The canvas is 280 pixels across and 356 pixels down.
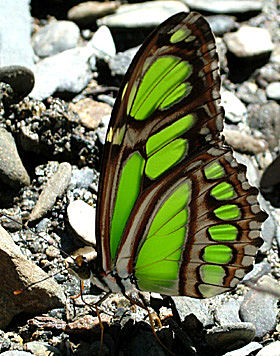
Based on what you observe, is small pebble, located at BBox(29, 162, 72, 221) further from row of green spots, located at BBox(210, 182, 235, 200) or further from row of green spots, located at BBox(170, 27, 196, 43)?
row of green spots, located at BBox(170, 27, 196, 43)

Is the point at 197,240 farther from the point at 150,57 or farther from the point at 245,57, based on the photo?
the point at 245,57

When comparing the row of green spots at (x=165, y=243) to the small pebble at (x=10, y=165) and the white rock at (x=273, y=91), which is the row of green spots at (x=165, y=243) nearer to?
the small pebble at (x=10, y=165)

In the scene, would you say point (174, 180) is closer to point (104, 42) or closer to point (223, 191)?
point (223, 191)

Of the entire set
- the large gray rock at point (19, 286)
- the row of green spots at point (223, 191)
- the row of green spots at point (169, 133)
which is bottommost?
the large gray rock at point (19, 286)

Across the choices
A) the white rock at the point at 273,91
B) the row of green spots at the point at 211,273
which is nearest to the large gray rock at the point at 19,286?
the row of green spots at the point at 211,273

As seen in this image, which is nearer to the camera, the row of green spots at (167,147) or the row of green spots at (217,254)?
the row of green spots at (167,147)

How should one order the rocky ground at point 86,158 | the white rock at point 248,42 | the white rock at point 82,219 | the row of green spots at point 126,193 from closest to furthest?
the row of green spots at point 126,193
the rocky ground at point 86,158
the white rock at point 82,219
the white rock at point 248,42

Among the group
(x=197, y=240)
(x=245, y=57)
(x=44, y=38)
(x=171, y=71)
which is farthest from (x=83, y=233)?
(x=245, y=57)

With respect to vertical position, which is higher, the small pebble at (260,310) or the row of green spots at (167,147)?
the row of green spots at (167,147)

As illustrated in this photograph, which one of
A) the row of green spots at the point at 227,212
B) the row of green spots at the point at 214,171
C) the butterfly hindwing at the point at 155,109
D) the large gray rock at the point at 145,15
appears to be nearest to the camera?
the butterfly hindwing at the point at 155,109

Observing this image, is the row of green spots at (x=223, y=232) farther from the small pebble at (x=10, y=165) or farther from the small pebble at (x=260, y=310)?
the small pebble at (x=10, y=165)
